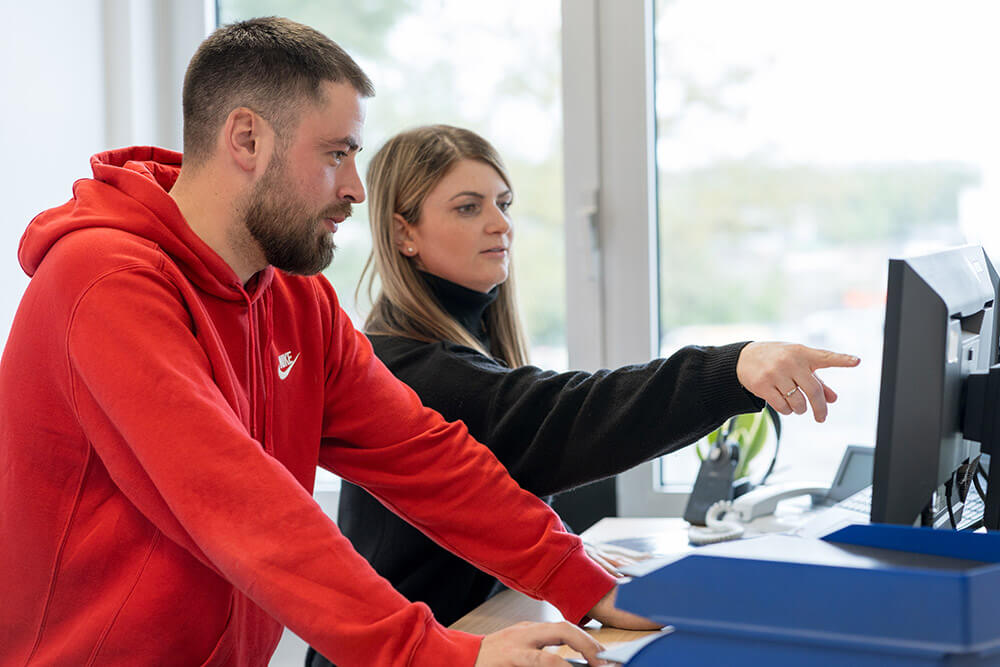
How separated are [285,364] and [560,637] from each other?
23.4 inches

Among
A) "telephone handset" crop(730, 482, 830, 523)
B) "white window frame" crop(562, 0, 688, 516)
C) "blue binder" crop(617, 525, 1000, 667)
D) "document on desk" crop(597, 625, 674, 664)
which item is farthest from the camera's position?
"white window frame" crop(562, 0, 688, 516)

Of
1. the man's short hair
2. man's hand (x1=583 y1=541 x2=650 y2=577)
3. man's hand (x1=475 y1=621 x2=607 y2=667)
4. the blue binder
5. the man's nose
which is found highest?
the man's short hair

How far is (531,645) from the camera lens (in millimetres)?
1012

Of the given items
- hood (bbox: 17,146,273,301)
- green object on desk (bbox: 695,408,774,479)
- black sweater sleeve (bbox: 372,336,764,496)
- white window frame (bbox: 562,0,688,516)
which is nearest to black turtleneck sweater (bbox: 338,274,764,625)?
black sweater sleeve (bbox: 372,336,764,496)

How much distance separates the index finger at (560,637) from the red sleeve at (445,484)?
12.2 inches

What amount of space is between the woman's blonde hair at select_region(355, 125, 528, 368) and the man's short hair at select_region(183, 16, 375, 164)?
508mm

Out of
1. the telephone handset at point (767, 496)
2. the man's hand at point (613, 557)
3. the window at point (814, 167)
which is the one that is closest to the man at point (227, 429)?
the man's hand at point (613, 557)

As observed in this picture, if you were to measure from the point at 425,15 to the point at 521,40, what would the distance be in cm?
30

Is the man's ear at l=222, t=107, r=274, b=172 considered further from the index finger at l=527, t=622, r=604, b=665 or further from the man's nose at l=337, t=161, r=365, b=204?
the index finger at l=527, t=622, r=604, b=665

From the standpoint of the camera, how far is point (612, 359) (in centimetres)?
272

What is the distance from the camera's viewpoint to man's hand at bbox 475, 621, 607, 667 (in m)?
0.99

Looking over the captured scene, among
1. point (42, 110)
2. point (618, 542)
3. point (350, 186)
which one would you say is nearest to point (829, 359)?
point (350, 186)

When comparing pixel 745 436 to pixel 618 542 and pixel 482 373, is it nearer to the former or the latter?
pixel 618 542

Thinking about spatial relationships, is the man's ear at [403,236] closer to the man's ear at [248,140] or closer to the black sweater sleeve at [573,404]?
the black sweater sleeve at [573,404]
